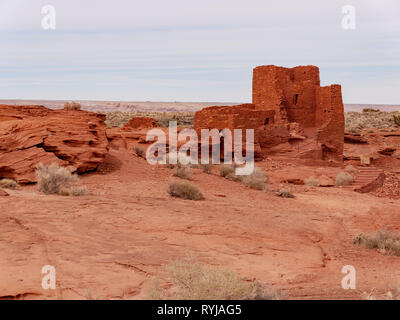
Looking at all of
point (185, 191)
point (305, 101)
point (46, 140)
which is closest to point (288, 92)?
point (305, 101)

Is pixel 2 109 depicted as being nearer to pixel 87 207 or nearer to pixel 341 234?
pixel 87 207

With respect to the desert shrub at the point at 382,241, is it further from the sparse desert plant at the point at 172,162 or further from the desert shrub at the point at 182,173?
the sparse desert plant at the point at 172,162

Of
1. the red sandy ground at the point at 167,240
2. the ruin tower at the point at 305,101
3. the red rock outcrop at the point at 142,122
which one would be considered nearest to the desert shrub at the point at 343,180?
the red sandy ground at the point at 167,240

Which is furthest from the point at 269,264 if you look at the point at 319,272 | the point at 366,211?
the point at 366,211

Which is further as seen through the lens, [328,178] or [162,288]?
[328,178]

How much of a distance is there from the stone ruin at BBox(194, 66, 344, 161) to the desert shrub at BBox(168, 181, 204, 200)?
310 inches

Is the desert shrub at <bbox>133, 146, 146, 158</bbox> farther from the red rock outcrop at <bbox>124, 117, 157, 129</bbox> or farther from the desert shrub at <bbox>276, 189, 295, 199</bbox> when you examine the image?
the red rock outcrop at <bbox>124, 117, 157, 129</bbox>

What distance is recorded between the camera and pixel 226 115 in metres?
18.6

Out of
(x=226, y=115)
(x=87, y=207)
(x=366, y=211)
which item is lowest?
(x=366, y=211)

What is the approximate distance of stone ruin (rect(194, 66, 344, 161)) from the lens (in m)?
19.4

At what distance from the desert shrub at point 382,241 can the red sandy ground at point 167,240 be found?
0.17 meters

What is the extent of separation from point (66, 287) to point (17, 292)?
0.45 meters

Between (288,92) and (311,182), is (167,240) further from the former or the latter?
(288,92)

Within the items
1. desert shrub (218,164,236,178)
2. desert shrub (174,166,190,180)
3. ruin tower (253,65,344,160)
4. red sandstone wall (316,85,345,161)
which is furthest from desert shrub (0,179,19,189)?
red sandstone wall (316,85,345,161)
